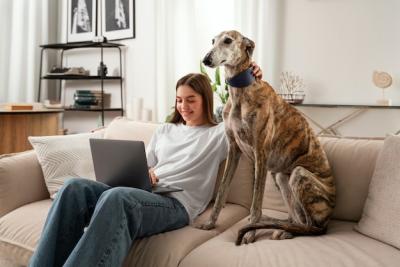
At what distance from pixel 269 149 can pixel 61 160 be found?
112 cm

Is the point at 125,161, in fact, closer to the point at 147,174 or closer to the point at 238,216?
the point at 147,174

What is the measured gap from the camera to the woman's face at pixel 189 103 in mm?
1872

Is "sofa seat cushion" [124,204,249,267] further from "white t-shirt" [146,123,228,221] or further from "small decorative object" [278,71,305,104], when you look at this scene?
"small decorative object" [278,71,305,104]

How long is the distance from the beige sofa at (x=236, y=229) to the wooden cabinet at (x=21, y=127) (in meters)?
1.19

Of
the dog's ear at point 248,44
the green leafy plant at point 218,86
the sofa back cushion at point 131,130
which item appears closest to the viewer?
the dog's ear at point 248,44

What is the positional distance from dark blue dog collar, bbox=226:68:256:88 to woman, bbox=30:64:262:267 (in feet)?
0.20

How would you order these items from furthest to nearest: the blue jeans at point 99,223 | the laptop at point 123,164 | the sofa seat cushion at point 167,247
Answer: the laptop at point 123,164
the sofa seat cushion at point 167,247
the blue jeans at point 99,223

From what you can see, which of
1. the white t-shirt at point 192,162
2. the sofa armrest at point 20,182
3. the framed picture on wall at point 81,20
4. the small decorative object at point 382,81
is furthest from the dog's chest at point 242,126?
the framed picture on wall at point 81,20

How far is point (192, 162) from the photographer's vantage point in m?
1.78

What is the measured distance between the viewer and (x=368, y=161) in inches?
67.5

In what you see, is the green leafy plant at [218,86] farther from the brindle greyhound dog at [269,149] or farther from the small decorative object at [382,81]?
the brindle greyhound dog at [269,149]

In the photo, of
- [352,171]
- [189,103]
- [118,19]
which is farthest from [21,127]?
[352,171]

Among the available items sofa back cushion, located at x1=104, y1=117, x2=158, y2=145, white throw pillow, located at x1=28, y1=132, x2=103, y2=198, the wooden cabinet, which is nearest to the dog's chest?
sofa back cushion, located at x1=104, y1=117, x2=158, y2=145

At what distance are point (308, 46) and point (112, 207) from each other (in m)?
2.59
